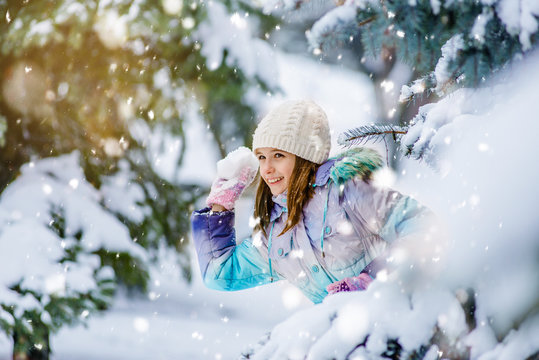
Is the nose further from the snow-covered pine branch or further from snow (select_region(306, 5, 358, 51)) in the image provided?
the snow-covered pine branch

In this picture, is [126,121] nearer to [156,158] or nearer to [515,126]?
[156,158]

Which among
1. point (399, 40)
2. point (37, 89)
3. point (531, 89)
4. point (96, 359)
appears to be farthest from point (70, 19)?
point (531, 89)

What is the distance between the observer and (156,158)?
508cm

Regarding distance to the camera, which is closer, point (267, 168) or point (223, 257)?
point (267, 168)

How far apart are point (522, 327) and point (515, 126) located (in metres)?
0.42

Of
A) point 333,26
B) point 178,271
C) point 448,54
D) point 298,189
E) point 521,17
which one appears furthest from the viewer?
point 178,271

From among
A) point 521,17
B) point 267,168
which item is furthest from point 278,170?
point 521,17

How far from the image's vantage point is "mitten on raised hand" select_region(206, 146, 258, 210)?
2588 mm

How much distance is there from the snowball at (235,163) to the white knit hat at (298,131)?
0.20 m

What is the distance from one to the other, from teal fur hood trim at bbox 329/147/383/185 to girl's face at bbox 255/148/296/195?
0.21 metres

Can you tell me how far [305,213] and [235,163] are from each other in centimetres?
49

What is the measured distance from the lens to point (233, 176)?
2609 mm

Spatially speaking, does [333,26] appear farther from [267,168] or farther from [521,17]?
[267,168]

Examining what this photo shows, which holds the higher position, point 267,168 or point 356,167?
point 267,168
